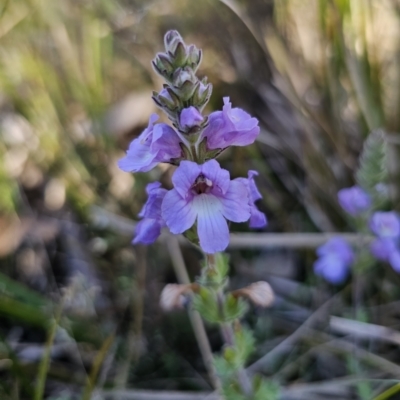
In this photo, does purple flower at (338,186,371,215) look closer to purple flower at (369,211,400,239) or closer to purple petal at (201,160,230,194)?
purple flower at (369,211,400,239)

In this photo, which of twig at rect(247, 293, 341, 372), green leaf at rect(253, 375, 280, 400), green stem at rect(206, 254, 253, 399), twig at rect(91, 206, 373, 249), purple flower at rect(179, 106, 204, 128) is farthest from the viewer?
twig at rect(91, 206, 373, 249)

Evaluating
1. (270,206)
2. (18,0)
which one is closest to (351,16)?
(270,206)

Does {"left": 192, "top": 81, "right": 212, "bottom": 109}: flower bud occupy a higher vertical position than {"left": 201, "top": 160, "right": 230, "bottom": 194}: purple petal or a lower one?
higher

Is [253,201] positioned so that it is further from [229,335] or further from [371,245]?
[371,245]

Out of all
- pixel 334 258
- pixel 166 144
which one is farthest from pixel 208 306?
pixel 334 258

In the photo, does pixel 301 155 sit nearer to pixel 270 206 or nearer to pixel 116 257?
pixel 270 206

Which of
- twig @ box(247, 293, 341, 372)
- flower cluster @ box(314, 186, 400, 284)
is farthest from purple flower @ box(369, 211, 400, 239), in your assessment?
twig @ box(247, 293, 341, 372)

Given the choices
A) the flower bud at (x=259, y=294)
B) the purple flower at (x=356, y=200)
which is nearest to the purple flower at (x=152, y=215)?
the flower bud at (x=259, y=294)
